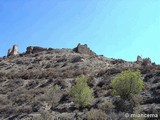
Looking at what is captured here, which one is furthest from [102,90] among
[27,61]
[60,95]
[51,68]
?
[27,61]

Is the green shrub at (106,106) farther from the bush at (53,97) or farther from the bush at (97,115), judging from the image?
the bush at (53,97)

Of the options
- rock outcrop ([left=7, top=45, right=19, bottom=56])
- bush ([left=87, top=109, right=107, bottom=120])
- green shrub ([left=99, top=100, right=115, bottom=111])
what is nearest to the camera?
bush ([left=87, top=109, right=107, bottom=120])

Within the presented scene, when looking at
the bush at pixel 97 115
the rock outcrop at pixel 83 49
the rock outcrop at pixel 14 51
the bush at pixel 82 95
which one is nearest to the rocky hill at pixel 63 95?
the bush at pixel 97 115

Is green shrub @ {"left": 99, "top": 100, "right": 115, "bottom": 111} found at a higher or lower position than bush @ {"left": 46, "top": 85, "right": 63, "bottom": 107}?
lower

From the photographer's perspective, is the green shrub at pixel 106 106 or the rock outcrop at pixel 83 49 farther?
the rock outcrop at pixel 83 49

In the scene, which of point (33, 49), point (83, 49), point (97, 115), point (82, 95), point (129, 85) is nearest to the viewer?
point (97, 115)

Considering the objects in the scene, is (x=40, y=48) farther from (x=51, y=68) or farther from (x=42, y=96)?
(x=42, y=96)

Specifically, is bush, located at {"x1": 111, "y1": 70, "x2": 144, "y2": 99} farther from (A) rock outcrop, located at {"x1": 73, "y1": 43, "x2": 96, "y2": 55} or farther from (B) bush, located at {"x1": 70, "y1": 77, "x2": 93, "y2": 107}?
(A) rock outcrop, located at {"x1": 73, "y1": 43, "x2": 96, "y2": 55}

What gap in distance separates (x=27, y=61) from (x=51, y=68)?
465 inches

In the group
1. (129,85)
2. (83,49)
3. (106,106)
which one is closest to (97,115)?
(106,106)

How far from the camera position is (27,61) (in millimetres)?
64500

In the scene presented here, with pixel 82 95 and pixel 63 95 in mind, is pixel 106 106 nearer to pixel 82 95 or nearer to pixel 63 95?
pixel 82 95

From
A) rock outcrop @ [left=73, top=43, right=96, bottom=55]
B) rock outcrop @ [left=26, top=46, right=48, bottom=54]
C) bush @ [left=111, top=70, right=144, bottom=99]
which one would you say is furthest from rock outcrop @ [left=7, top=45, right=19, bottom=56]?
bush @ [left=111, top=70, right=144, bottom=99]

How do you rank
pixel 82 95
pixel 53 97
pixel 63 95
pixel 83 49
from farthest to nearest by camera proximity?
1. pixel 83 49
2. pixel 63 95
3. pixel 53 97
4. pixel 82 95
